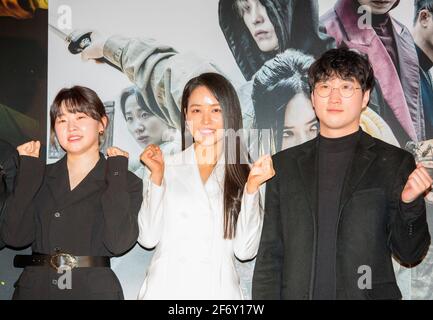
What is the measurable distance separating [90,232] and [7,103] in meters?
1.01

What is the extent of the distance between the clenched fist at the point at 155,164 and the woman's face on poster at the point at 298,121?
0.79 meters

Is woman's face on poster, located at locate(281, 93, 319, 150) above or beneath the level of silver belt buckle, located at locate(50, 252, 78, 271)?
above

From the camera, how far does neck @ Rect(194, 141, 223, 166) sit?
2.66 meters

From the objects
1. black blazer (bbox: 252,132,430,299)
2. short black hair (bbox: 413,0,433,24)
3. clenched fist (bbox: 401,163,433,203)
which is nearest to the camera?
clenched fist (bbox: 401,163,433,203)

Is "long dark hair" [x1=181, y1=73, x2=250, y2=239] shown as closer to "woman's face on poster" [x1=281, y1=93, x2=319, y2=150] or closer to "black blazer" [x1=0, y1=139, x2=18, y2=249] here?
"woman's face on poster" [x1=281, y1=93, x2=319, y2=150]

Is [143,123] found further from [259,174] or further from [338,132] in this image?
[338,132]

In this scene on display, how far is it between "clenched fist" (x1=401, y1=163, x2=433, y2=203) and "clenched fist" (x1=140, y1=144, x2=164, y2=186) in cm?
102

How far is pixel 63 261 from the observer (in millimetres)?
2453

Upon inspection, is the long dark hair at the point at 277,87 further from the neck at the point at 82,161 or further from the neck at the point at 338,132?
the neck at the point at 82,161

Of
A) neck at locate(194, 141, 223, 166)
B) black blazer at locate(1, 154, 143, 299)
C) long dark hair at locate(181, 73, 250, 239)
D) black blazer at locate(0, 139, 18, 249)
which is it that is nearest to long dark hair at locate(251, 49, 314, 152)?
long dark hair at locate(181, 73, 250, 239)

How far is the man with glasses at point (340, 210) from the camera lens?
232cm

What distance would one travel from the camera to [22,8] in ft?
10.1

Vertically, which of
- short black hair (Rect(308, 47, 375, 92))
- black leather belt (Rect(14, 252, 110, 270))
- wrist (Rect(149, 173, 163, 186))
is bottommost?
black leather belt (Rect(14, 252, 110, 270))
